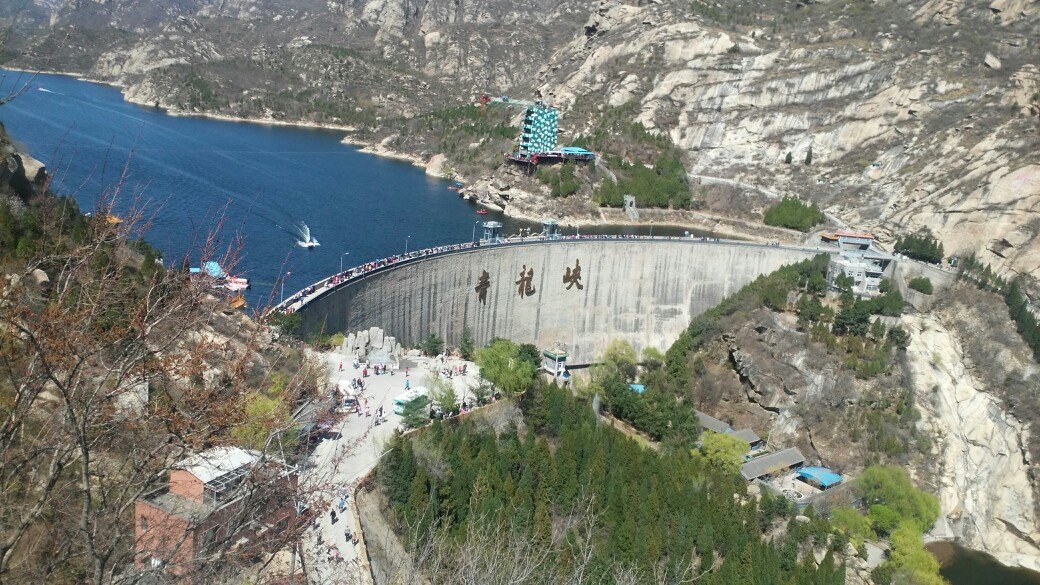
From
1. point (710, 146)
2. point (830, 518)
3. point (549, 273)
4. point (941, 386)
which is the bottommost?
point (830, 518)

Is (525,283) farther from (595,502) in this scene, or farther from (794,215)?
(794,215)

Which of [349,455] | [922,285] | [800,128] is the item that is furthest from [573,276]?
[800,128]

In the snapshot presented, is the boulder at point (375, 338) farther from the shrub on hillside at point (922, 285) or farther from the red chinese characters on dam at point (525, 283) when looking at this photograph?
the shrub on hillside at point (922, 285)

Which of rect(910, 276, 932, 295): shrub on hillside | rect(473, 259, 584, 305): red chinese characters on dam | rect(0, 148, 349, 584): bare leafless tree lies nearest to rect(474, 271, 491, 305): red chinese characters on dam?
rect(473, 259, 584, 305): red chinese characters on dam

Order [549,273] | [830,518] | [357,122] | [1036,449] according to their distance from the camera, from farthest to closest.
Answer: [357,122], [549,273], [1036,449], [830,518]

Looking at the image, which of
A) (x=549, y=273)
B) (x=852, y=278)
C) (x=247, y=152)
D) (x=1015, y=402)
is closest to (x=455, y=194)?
(x=247, y=152)

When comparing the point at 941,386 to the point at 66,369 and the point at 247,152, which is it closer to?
the point at 66,369
